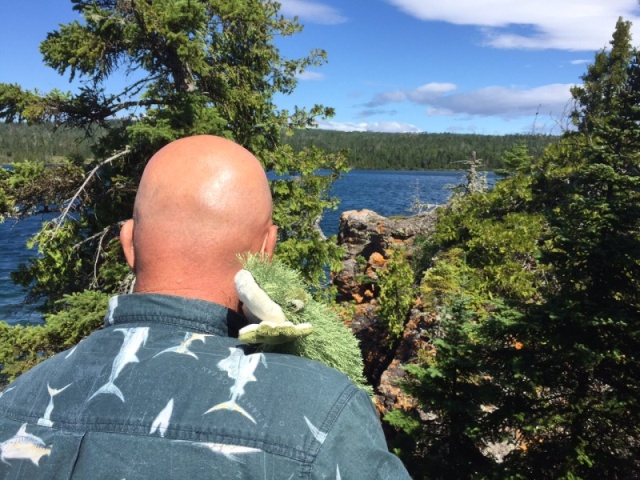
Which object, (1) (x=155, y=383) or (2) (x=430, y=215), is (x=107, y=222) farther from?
(2) (x=430, y=215)

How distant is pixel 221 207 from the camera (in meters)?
1.64

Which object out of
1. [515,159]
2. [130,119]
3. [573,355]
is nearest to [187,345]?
[573,355]

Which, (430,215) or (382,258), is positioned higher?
(430,215)

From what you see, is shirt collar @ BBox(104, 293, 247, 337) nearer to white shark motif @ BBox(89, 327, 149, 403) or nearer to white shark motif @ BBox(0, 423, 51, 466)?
white shark motif @ BBox(89, 327, 149, 403)

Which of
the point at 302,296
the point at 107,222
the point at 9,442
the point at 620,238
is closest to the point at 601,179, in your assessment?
the point at 620,238

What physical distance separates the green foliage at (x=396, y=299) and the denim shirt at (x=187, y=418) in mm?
9069

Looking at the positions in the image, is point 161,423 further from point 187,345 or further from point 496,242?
point 496,242

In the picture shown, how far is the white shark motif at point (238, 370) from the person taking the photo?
1.28 m

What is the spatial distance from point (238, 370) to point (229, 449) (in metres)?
0.21

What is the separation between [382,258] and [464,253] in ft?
14.1

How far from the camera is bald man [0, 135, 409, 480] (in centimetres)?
124

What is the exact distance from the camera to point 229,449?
1238 millimetres

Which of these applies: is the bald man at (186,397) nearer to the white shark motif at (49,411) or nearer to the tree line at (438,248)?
the white shark motif at (49,411)

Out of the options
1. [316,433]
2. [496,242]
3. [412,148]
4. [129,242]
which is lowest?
[496,242]
